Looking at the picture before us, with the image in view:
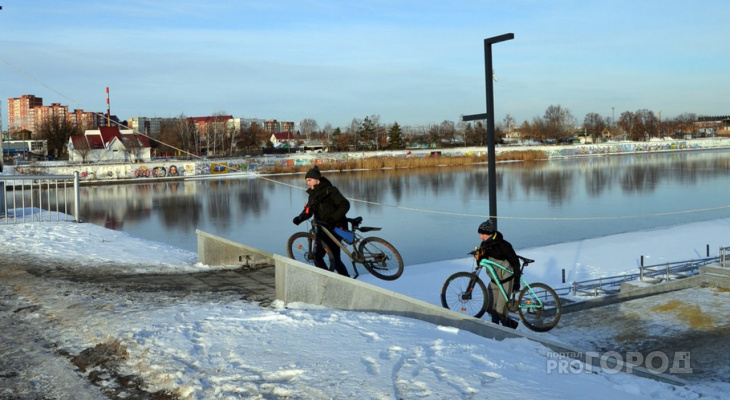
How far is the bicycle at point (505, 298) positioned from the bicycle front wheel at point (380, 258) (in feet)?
5.02

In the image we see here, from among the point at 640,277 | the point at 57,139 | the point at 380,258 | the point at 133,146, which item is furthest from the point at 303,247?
the point at 57,139

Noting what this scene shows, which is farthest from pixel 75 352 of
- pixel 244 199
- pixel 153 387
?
pixel 244 199

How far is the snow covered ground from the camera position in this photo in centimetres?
476

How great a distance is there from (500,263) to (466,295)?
66 cm

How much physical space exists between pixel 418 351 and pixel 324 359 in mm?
796

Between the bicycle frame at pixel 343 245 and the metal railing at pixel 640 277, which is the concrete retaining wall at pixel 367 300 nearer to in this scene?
the bicycle frame at pixel 343 245

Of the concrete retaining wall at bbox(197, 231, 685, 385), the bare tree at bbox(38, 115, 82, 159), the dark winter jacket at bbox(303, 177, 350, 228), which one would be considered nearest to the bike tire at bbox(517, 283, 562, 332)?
the concrete retaining wall at bbox(197, 231, 685, 385)

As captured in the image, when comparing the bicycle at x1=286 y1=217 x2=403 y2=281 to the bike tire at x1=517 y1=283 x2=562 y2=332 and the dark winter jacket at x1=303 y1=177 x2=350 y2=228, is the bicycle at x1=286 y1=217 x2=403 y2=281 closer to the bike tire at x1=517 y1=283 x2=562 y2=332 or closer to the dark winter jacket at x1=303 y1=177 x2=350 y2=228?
the dark winter jacket at x1=303 y1=177 x2=350 y2=228

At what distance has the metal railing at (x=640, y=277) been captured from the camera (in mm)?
12938

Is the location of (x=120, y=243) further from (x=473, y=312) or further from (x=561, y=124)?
(x=561, y=124)

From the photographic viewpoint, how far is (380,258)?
32.0 feet

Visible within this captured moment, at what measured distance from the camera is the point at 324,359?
207 inches

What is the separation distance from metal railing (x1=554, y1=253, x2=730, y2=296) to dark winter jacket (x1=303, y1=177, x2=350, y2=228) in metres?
5.43

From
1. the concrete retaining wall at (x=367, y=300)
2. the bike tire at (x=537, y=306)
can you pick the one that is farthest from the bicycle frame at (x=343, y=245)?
the bike tire at (x=537, y=306)
